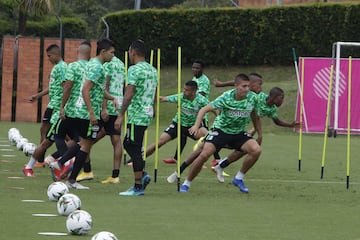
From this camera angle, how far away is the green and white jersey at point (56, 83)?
57.8 feet

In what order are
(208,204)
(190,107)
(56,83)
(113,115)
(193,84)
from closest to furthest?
(208,204)
(113,115)
(56,83)
(190,107)
(193,84)

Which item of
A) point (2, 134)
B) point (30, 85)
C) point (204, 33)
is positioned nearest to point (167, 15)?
point (204, 33)

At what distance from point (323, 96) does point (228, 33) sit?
11.6 metres

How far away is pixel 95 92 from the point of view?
1555 cm

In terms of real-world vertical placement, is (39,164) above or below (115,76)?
below

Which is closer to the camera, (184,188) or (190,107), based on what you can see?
(184,188)

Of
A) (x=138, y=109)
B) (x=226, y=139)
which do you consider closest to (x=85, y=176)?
(x=138, y=109)

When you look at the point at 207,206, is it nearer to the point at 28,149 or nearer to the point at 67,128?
the point at 67,128

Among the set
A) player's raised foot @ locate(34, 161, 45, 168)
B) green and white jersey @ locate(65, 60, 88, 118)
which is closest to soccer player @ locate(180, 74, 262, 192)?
green and white jersey @ locate(65, 60, 88, 118)

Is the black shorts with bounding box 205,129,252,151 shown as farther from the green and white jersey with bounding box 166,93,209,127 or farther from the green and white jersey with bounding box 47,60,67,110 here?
the green and white jersey with bounding box 47,60,67,110

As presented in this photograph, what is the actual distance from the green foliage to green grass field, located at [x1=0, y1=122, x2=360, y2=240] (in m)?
21.7

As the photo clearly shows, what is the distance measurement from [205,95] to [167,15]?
24341 mm

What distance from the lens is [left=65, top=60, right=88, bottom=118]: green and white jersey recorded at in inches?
620

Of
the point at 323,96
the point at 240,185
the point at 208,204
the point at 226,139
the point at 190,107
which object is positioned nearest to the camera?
the point at 208,204
